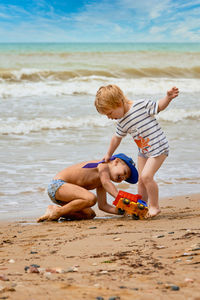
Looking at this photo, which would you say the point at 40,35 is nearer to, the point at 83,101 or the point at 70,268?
the point at 83,101

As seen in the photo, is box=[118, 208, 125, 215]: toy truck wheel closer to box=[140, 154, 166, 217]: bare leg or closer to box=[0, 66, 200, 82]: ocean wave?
box=[140, 154, 166, 217]: bare leg

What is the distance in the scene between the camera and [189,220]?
3889 millimetres

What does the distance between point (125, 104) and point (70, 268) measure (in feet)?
6.32

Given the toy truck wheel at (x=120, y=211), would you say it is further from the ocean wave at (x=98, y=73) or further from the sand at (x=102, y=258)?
the ocean wave at (x=98, y=73)

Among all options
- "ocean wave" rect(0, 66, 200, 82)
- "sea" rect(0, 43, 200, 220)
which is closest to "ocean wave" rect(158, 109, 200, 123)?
"sea" rect(0, 43, 200, 220)

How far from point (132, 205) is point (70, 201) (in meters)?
0.65

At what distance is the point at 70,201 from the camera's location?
4449 mm

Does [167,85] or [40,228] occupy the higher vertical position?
[167,85]

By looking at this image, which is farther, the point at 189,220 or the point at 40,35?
the point at 40,35

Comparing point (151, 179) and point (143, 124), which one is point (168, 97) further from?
point (151, 179)

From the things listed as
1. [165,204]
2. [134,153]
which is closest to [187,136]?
[134,153]

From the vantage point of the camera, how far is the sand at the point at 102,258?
2.18m

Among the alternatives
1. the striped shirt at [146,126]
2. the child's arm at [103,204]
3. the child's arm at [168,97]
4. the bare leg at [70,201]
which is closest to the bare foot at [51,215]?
the bare leg at [70,201]

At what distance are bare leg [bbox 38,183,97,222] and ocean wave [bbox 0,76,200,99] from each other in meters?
9.80
